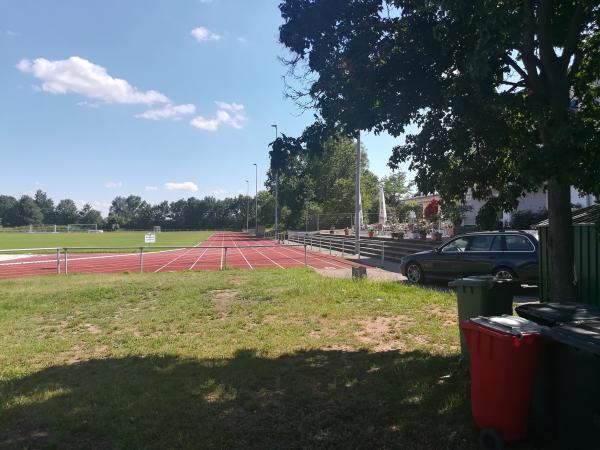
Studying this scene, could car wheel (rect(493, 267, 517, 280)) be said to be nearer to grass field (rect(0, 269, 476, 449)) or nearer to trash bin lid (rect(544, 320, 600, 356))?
grass field (rect(0, 269, 476, 449))

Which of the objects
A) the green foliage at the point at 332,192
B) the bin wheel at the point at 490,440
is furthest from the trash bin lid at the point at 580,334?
the green foliage at the point at 332,192

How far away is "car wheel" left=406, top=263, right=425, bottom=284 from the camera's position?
14.5 m

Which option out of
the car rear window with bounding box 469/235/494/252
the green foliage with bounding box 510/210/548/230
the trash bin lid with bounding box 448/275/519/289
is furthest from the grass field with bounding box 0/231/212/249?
the trash bin lid with bounding box 448/275/519/289

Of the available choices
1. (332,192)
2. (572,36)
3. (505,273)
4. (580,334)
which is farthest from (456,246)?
(332,192)

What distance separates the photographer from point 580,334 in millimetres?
3170

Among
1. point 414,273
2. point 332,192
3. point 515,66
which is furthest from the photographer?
point 332,192

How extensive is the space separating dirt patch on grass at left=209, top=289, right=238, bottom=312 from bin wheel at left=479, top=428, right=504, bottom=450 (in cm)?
665

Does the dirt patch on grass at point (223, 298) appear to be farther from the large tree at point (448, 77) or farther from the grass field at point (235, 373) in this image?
the large tree at point (448, 77)

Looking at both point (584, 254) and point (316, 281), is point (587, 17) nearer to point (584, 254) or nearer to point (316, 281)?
point (584, 254)

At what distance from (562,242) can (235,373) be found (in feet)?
12.6

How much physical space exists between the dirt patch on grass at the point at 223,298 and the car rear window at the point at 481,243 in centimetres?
679

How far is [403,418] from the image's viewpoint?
4.16 metres

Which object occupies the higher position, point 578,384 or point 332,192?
point 332,192

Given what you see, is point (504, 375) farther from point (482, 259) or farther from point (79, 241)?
point (79, 241)
